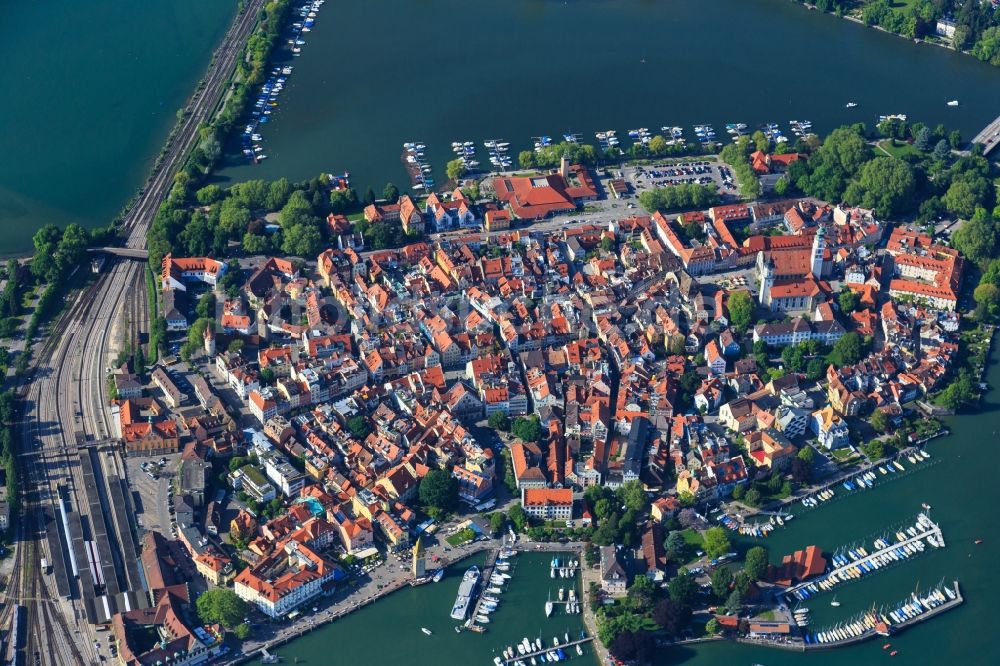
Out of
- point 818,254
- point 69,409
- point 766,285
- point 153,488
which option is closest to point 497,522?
point 153,488

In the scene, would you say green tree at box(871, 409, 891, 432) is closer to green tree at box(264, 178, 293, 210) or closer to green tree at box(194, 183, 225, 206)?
green tree at box(264, 178, 293, 210)

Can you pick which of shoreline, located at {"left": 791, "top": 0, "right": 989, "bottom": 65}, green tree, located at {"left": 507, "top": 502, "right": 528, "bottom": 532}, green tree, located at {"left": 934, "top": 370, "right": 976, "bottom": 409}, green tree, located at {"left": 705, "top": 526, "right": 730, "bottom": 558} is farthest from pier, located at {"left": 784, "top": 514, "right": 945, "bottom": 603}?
shoreline, located at {"left": 791, "top": 0, "right": 989, "bottom": 65}

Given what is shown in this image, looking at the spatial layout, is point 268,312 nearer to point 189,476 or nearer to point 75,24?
point 189,476

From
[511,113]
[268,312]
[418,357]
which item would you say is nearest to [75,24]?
[511,113]

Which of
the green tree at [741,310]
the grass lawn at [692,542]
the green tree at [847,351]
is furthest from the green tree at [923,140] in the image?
the grass lawn at [692,542]

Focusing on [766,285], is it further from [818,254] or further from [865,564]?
[865,564]

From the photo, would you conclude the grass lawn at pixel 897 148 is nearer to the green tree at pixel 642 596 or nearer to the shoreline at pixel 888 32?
the shoreline at pixel 888 32
